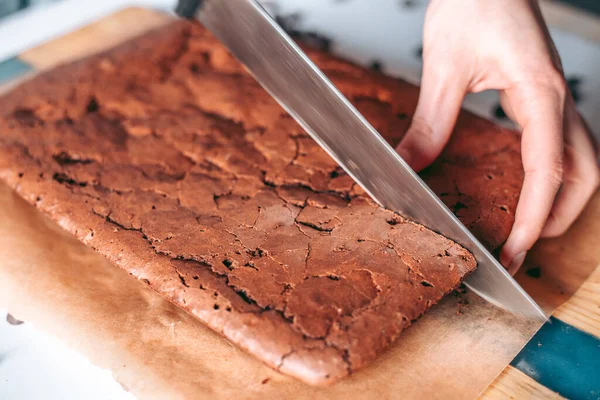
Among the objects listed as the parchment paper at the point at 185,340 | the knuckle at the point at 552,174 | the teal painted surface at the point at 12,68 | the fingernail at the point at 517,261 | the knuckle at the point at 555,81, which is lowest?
the parchment paper at the point at 185,340

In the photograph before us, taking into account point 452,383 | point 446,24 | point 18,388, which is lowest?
point 18,388

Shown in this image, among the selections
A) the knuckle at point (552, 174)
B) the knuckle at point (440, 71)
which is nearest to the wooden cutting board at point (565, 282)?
the knuckle at point (552, 174)

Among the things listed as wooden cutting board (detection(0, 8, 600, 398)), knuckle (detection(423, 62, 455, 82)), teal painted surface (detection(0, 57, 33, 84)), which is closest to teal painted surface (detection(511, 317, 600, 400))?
wooden cutting board (detection(0, 8, 600, 398))

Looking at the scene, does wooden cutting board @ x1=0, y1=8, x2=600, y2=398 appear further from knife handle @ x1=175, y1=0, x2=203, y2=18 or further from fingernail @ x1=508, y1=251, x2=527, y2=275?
knife handle @ x1=175, y1=0, x2=203, y2=18

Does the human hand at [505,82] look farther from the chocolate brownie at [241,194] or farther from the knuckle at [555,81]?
the chocolate brownie at [241,194]

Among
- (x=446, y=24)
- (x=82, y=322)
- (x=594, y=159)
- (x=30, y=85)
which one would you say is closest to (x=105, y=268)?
(x=82, y=322)

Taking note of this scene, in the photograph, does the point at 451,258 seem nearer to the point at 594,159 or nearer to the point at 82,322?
the point at 594,159

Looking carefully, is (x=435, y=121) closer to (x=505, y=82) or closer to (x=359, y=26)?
(x=505, y=82)
